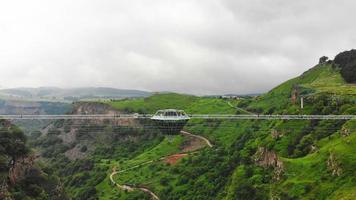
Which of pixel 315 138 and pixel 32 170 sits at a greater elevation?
pixel 315 138

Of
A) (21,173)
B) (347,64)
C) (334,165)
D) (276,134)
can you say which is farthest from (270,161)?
(347,64)

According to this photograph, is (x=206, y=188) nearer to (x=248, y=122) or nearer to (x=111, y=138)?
(x=248, y=122)

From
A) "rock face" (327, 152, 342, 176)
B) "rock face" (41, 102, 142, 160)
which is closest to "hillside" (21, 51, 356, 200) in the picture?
"rock face" (327, 152, 342, 176)

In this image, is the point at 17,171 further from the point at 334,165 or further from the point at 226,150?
the point at 334,165

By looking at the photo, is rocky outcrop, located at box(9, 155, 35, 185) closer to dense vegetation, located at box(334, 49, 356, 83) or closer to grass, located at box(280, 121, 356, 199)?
grass, located at box(280, 121, 356, 199)

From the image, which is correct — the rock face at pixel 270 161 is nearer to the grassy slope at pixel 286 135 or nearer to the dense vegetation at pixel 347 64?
the grassy slope at pixel 286 135

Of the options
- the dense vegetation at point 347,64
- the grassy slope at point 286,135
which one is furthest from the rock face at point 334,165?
the dense vegetation at point 347,64

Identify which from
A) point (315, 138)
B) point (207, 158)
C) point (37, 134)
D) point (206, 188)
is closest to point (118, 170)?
point (207, 158)
